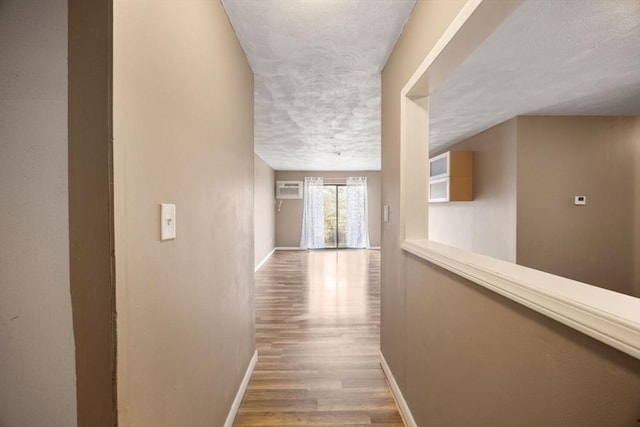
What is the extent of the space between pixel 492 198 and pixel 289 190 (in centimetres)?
527

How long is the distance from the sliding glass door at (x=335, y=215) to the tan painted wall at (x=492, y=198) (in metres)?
3.55

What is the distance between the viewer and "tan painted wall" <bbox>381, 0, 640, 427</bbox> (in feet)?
1.89

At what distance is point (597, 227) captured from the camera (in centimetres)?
355

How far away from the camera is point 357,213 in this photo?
322 inches

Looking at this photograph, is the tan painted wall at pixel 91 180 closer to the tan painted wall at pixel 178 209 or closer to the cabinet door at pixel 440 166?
the tan painted wall at pixel 178 209

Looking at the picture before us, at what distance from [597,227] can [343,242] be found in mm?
5579

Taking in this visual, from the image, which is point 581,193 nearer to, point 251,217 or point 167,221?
point 251,217

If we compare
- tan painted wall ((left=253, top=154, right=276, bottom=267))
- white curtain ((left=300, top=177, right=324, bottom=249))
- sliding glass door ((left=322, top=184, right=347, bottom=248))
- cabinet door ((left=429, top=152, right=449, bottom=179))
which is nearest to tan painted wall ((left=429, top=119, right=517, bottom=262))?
cabinet door ((left=429, top=152, right=449, bottom=179))

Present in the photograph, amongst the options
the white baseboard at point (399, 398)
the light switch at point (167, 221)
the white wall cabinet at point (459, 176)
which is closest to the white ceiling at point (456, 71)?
the white wall cabinet at point (459, 176)

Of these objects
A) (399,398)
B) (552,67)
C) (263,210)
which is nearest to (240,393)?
(399,398)

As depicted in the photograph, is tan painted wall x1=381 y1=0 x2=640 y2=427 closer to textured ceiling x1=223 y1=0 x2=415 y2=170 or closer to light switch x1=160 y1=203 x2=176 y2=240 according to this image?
textured ceiling x1=223 y1=0 x2=415 y2=170

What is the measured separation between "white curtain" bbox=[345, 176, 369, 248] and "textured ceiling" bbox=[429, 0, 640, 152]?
4.37 meters

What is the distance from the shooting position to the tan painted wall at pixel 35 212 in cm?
72

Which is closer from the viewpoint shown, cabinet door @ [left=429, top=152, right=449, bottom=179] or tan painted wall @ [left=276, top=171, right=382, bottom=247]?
cabinet door @ [left=429, top=152, right=449, bottom=179]
